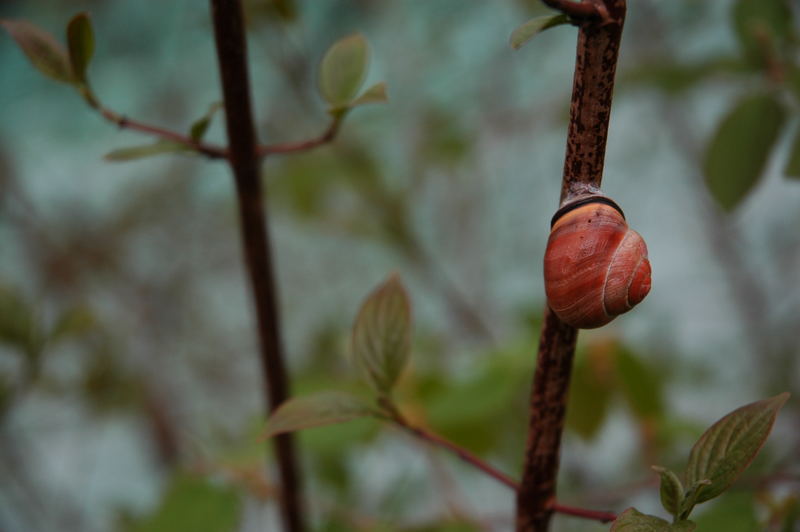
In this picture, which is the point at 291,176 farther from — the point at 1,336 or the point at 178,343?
the point at 178,343

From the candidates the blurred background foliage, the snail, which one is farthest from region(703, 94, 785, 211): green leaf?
the snail

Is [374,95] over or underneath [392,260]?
over

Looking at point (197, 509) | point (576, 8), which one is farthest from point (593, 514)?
point (197, 509)

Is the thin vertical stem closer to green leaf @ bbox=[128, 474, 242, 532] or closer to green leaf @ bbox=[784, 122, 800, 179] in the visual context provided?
green leaf @ bbox=[128, 474, 242, 532]

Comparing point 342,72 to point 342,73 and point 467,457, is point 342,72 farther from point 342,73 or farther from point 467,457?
point 467,457

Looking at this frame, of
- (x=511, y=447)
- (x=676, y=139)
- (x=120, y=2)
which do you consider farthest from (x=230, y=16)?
(x=120, y=2)

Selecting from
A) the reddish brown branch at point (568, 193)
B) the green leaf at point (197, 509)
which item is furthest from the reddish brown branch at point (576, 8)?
the green leaf at point (197, 509)
